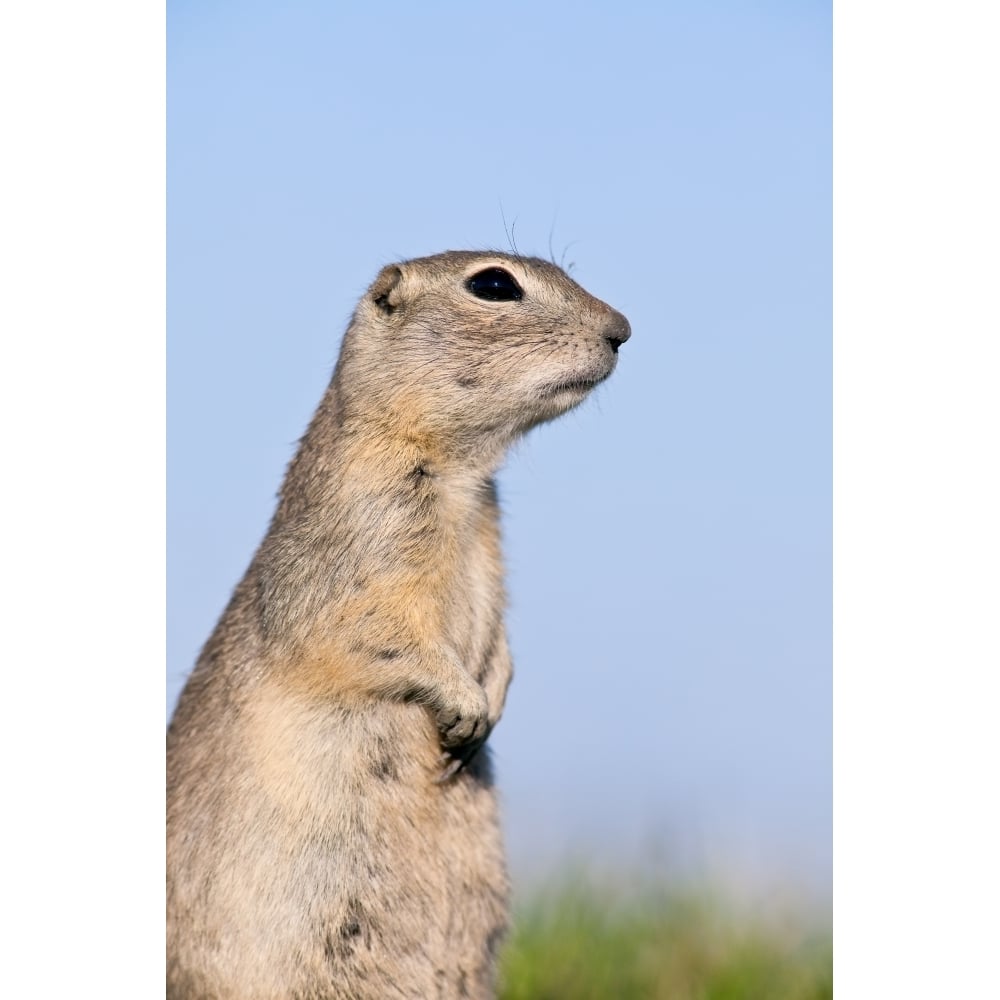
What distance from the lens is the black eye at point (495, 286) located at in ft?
13.1

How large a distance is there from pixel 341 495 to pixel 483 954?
126cm

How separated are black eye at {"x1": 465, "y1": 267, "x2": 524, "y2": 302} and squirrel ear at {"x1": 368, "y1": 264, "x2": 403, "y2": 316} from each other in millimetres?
199

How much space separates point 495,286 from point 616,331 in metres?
0.35

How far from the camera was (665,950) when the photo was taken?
462cm

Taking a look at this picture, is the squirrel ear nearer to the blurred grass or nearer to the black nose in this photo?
the black nose

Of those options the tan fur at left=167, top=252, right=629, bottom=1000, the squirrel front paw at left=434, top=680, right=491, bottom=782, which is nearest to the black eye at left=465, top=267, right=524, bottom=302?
the tan fur at left=167, top=252, right=629, bottom=1000

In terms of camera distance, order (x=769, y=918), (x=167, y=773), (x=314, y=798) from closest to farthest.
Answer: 1. (x=314, y=798)
2. (x=167, y=773)
3. (x=769, y=918)

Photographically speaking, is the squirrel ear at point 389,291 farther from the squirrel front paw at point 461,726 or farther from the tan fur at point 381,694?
the squirrel front paw at point 461,726

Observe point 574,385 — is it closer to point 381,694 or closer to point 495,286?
point 495,286

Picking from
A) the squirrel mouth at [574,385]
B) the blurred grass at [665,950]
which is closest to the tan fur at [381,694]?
the squirrel mouth at [574,385]
